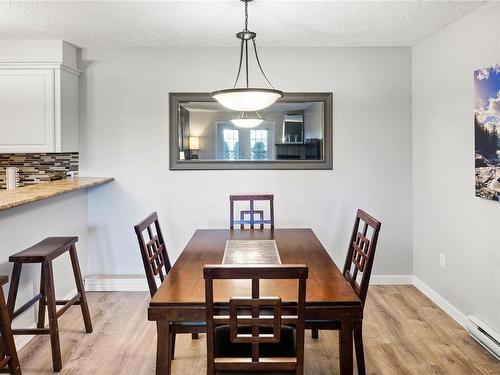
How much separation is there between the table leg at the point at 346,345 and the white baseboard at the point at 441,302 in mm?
1836

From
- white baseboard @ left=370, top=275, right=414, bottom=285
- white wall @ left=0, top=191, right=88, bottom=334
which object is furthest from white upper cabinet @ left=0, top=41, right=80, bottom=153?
white baseboard @ left=370, top=275, right=414, bottom=285

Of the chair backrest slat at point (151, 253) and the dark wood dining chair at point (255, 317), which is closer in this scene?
the dark wood dining chair at point (255, 317)

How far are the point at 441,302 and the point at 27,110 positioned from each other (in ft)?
13.0

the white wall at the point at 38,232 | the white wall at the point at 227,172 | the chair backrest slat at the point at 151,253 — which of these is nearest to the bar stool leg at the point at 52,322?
the white wall at the point at 38,232

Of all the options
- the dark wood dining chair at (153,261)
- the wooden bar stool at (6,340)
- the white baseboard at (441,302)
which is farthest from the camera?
the white baseboard at (441,302)

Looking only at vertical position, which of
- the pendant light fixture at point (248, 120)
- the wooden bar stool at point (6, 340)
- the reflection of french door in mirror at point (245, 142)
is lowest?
the wooden bar stool at point (6, 340)

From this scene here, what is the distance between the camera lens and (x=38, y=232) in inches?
127

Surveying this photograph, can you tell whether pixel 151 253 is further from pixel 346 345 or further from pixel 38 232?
pixel 346 345

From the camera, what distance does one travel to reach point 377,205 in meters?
4.37

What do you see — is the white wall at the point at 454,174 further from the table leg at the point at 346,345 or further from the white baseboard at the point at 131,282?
the table leg at the point at 346,345

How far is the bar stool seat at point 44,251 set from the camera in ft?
8.58

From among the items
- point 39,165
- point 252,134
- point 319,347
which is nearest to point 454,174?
point 319,347

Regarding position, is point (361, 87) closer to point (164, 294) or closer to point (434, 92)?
point (434, 92)

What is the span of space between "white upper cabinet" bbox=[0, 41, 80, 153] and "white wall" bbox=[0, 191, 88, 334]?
0.61 meters
